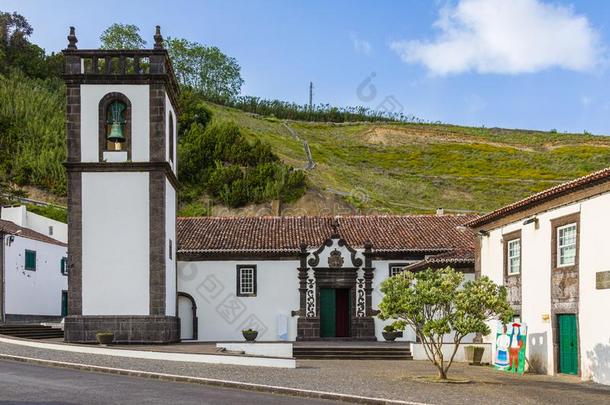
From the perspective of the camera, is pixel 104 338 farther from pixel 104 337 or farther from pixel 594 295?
pixel 594 295

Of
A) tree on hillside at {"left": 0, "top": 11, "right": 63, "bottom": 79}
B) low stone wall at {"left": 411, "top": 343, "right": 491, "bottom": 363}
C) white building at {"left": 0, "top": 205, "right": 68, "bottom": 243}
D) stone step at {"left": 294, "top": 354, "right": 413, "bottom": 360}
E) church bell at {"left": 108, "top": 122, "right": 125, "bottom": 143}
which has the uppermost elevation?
tree on hillside at {"left": 0, "top": 11, "right": 63, "bottom": 79}

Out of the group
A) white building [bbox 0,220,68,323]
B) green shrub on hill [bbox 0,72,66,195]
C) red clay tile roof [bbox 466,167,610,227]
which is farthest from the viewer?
green shrub on hill [bbox 0,72,66,195]

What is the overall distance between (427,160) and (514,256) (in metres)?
76.8

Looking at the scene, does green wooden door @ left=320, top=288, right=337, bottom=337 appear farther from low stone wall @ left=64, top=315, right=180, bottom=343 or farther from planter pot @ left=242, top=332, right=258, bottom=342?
low stone wall @ left=64, top=315, right=180, bottom=343

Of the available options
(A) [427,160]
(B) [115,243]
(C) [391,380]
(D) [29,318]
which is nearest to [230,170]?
(D) [29,318]

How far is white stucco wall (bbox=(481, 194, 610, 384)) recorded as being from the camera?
18.6 m

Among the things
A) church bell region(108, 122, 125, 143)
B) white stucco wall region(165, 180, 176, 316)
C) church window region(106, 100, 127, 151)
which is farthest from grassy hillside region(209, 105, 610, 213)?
church bell region(108, 122, 125, 143)

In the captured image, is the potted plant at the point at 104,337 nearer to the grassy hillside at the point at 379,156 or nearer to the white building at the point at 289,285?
the white building at the point at 289,285

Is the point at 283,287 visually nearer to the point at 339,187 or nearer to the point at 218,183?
the point at 218,183

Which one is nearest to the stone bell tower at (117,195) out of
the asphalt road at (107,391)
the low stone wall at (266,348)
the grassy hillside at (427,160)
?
the low stone wall at (266,348)

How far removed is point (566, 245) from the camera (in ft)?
68.3

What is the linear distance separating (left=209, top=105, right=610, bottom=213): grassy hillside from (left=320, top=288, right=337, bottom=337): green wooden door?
81.3 ft

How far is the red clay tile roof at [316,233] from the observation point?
33750 mm

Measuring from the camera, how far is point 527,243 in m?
23.1
